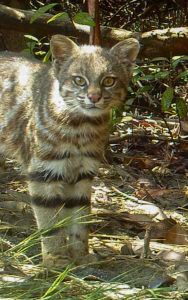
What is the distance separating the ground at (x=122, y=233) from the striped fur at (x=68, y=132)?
20 centimetres

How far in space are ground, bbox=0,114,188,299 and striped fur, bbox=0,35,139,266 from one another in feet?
0.67

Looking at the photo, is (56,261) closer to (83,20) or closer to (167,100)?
(83,20)

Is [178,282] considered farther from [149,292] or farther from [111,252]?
[111,252]

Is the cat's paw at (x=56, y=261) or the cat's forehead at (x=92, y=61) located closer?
the cat's paw at (x=56, y=261)

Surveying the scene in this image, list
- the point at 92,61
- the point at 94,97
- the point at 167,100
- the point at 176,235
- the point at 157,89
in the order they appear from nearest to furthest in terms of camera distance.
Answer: the point at 94,97, the point at 92,61, the point at 176,235, the point at 167,100, the point at 157,89

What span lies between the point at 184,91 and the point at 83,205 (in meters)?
4.35

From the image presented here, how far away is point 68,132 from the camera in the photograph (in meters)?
4.34

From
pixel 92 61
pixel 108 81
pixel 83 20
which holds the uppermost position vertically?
pixel 83 20

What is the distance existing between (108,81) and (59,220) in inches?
45.8

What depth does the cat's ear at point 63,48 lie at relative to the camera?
4.45 metres

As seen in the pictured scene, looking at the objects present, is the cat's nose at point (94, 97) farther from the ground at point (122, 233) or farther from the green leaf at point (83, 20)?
A: the green leaf at point (83, 20)

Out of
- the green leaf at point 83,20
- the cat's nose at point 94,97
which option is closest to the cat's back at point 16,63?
the green leaf at point 83,20

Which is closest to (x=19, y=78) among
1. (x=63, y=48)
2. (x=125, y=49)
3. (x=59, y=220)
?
(x=63, y=48)

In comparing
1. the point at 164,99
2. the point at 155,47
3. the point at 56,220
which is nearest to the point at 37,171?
the point at 56,220
